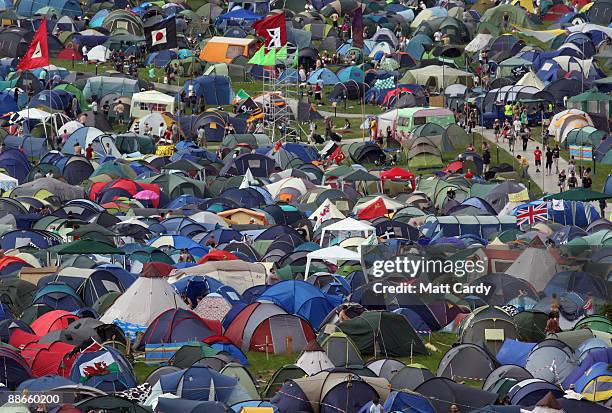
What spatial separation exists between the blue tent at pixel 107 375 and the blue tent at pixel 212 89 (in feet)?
138

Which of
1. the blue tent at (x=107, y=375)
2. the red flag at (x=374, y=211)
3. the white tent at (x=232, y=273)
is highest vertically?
the blue tent at (x=107, y=375)

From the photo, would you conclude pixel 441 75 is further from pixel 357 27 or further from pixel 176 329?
pixel 176 329

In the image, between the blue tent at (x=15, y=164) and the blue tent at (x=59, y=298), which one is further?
the blue tent at (x=15, y=164)

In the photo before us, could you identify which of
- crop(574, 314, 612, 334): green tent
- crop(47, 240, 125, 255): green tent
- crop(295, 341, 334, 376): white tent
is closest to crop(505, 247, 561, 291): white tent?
crop(574, 314, 612, 334): green tent

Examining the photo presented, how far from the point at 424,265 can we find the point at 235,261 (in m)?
4.72

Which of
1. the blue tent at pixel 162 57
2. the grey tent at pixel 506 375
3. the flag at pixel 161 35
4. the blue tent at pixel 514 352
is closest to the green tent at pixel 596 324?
the blue tent at pixel 514 352

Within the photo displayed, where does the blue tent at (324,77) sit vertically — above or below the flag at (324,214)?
below

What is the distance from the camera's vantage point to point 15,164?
221 feet

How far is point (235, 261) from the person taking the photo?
49.1 m

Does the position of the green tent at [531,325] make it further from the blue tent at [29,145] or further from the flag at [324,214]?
the blue tent at [29,145]

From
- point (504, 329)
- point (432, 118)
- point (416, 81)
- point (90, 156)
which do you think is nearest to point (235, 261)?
point (504, 329)

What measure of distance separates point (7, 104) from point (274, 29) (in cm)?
1104

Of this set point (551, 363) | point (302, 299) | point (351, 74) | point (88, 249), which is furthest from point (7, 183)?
point (551, 363)

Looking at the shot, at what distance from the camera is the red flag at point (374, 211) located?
59281 millimetres
